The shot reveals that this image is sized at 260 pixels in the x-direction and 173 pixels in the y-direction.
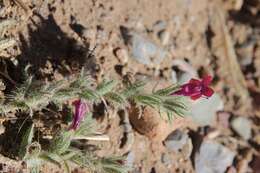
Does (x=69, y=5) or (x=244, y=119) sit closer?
(x=69, y=5)

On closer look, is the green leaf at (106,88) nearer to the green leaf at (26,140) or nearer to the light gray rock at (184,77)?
the green leaf at (26,140)

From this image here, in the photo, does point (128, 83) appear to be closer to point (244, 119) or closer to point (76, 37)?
point (76, 37)

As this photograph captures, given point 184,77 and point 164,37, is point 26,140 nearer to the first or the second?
point 184,77

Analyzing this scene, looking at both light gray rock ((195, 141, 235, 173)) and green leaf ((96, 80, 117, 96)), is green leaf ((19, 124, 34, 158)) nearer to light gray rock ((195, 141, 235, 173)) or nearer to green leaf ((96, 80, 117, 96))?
green leaf ((96, 80, 117, 96))

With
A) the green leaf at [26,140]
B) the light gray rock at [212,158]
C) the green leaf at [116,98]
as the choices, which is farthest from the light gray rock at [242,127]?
the green leaf at [26,140]

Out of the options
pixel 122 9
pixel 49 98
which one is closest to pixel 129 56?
pixel 122 9

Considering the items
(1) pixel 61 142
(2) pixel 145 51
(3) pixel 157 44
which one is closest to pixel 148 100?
(1) pixel 61 142
